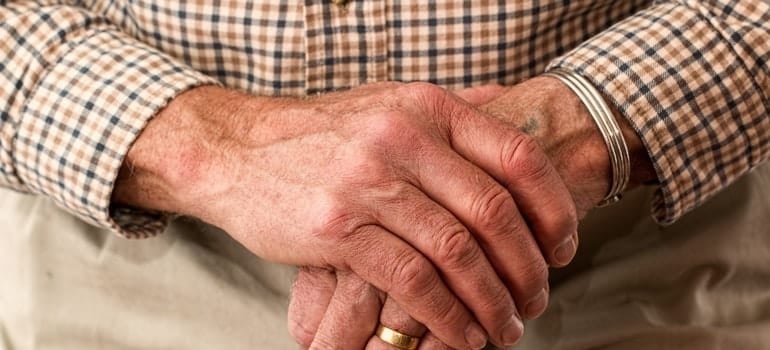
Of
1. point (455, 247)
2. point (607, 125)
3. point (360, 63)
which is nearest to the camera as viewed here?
point (455, 247)

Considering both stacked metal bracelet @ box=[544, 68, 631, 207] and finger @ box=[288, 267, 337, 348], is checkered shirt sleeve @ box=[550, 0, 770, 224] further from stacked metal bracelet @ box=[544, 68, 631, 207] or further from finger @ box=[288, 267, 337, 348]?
finger @ box=[288, 267, 337, 348]

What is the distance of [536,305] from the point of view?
0.93 m

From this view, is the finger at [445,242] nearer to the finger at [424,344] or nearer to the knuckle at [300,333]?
the finger at [424,344]

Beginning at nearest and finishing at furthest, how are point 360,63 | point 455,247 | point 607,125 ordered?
point 455,247 < point 607,125 < point 360,63

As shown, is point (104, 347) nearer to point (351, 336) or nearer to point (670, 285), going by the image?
point (351, 336)

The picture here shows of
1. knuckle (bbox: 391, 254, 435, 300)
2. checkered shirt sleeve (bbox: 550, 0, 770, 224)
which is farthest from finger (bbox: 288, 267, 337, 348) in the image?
checkered shirt sleeve (bbox: 550, 0, 770, 224)

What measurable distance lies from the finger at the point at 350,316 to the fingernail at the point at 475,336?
0.32 feet

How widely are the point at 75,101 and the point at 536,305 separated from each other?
1.87ft

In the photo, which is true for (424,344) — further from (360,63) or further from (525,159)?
(360,63)

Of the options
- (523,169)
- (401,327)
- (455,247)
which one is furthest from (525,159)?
(401,327)

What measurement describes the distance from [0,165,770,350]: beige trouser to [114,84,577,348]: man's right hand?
15cm

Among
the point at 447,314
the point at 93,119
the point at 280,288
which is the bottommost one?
the point at 280,288

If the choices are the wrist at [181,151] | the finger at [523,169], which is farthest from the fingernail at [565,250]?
the wrist at [181,151]

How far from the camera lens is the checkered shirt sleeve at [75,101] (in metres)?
1.03
